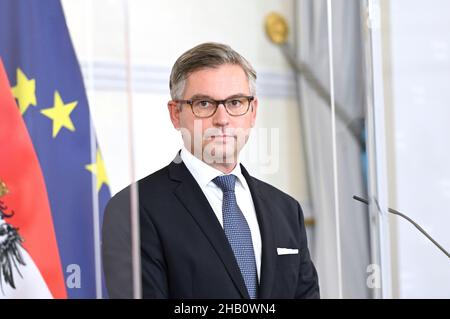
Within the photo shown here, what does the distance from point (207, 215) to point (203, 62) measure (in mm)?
267

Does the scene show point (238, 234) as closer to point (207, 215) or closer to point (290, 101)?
point (207, 215)

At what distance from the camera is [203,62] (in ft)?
3.97

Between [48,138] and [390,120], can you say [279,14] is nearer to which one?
[48,138]

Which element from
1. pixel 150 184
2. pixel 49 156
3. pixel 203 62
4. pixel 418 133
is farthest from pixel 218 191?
pixel 418 133

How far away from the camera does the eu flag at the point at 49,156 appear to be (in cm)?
127

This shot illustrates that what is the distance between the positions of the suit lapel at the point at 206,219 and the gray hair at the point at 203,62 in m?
0.15

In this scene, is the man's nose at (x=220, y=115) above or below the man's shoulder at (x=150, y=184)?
above

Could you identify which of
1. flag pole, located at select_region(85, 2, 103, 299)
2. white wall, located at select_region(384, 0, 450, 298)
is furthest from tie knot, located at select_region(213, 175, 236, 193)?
white wall, located at select_region(384, 0, 450, 298)

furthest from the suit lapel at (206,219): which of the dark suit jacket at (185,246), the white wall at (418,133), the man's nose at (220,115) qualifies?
the white wall at (418,133)

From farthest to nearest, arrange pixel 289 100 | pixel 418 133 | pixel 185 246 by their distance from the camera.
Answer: pixel 418 133 < pixel 289 100 < pixel 185 246

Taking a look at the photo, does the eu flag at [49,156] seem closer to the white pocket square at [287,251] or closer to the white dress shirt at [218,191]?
the white dress shirt at [218,191]

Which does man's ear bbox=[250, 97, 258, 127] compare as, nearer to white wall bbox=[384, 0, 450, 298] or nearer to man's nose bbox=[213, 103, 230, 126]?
man's nose bbox=[213, 103, 230, 126]

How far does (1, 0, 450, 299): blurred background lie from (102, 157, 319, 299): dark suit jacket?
0.05 metres
